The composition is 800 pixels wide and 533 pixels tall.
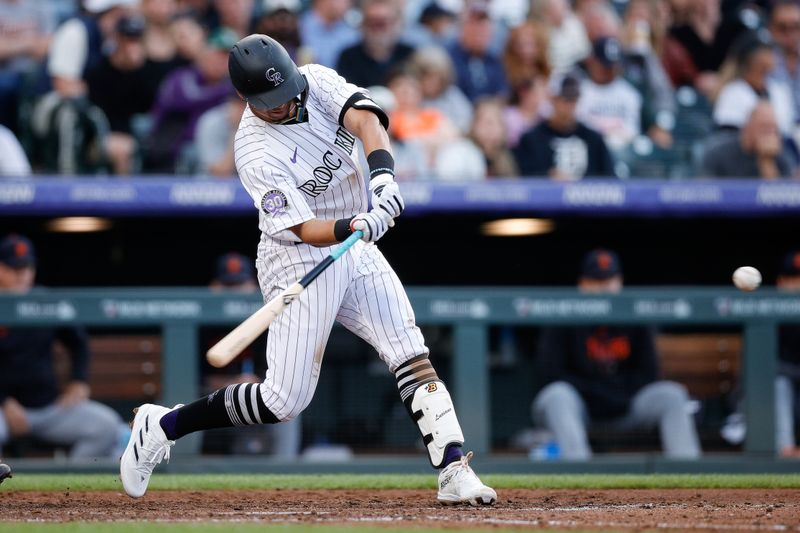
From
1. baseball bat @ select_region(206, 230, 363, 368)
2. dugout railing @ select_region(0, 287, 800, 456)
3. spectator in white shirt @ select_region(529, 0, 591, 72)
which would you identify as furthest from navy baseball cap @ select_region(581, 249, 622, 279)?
baseball bat @ select_region(206, 230, 363, 368)

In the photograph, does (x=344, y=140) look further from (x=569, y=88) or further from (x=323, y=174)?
(x=569, y=88)

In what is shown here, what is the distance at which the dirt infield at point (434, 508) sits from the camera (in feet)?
13.4

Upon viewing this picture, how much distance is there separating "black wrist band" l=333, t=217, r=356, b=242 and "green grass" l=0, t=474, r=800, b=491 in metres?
1.81

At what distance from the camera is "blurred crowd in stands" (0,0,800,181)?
8484mm

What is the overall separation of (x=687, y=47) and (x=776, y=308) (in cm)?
340

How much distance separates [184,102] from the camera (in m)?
8.66

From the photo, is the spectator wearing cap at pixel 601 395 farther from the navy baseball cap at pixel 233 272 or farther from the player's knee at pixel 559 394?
the navy baseball cap at pixel 233 272

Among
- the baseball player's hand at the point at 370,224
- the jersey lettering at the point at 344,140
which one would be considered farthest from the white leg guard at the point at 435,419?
the jersey lettering at the point at 344,140

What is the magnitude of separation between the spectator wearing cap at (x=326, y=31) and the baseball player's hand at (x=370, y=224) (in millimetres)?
5009

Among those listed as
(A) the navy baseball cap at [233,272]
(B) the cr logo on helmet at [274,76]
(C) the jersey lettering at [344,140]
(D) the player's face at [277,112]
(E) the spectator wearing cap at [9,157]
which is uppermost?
(E) the spectator wearing cap at [9,157]

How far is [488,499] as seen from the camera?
454 centimetres

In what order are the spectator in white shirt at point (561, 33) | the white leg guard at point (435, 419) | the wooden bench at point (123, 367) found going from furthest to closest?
the spectator in white shirt at point (561, 33), the wooden bench at point (123, 367), the white leg guard at point (435, 419)

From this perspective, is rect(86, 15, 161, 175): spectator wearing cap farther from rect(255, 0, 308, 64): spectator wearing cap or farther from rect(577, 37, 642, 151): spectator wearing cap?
rect(577, 37, 642, 151): spectator wearing cap

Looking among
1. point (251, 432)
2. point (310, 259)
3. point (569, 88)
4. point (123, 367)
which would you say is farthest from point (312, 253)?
point (569, 88)
